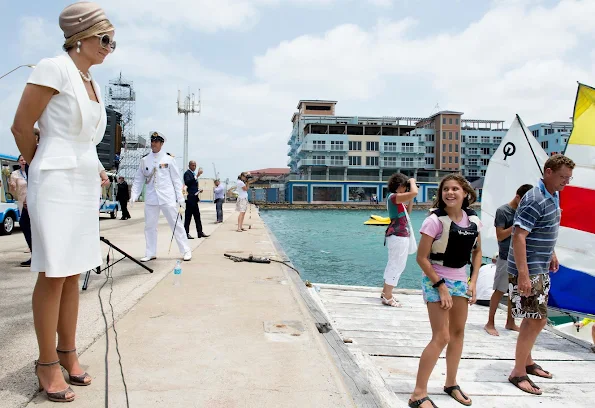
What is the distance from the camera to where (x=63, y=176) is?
7.91ft

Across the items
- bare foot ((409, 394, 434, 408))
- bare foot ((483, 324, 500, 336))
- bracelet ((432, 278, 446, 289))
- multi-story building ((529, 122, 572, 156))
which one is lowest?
bare foot ((483, 324, 500, 336))

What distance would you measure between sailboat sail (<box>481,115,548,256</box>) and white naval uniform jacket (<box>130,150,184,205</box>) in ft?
18.8

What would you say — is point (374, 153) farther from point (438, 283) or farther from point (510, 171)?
point (438, 283)

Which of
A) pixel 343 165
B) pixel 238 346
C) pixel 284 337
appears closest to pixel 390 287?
pixel 284 337

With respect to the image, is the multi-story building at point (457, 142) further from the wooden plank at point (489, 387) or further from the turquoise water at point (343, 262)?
the wooden plank at point (489, 387)

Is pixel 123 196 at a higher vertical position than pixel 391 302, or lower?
higher

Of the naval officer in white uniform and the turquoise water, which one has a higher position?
the naval officer in white uniform

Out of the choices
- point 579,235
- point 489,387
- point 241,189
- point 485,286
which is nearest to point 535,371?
point 489,387

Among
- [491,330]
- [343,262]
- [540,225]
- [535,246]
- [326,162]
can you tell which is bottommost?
[343,262]

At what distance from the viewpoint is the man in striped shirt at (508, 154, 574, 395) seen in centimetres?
368

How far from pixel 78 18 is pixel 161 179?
4999 millimetres

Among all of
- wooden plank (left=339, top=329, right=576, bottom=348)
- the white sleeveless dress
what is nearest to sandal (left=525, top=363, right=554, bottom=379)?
wooden plank (left=339, top=329, right=576, bottom=348)

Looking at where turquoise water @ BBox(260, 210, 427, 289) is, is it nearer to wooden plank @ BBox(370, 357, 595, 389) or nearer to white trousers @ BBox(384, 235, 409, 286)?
white trousers @ BBox(384, 235, 409, 286)

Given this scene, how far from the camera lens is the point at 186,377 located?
2762 mm
